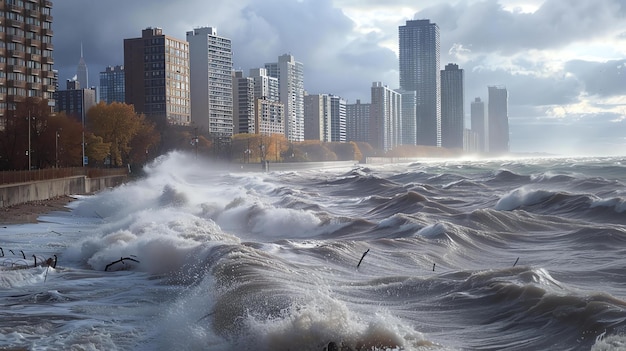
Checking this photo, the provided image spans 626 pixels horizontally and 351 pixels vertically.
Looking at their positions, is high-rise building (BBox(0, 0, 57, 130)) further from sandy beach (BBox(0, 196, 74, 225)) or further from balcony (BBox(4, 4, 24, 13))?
sandy beach (BBox(0, 196, 74, 225))

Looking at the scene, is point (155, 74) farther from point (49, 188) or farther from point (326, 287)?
point (326, 287)

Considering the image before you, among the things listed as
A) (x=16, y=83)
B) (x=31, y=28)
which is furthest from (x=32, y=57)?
(x=16, y=83)

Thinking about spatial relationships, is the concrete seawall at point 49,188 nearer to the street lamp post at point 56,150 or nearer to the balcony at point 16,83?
the street lamp post at point 56,150

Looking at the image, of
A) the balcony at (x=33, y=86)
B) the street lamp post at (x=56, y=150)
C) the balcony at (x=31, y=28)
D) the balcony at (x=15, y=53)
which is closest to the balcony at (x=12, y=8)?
the balcony at (x=31, y=28)

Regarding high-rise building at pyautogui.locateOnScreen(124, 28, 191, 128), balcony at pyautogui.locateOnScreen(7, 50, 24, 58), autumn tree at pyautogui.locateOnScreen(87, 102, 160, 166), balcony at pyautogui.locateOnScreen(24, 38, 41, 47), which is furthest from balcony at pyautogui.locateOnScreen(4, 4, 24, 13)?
high-rise building at pyautogui.locateOnScreen(124, 28, 191, 128)

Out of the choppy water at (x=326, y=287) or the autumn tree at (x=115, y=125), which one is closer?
the choppy water at (x=326, y=287)
